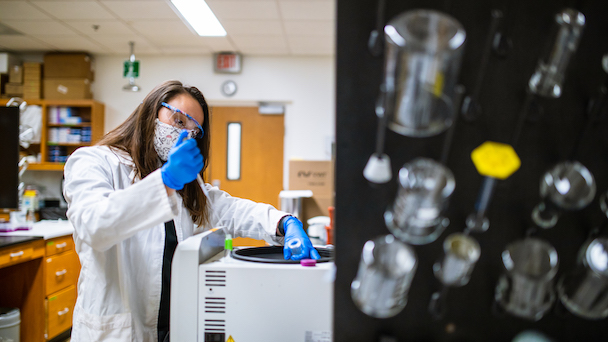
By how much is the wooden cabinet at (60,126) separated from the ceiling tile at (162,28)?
1086 mm

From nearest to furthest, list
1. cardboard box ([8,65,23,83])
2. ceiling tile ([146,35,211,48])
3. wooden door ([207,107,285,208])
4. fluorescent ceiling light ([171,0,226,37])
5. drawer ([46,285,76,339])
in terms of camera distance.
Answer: drawer ([46,285,76,339]) < fluorescent ceiling light ([171,0,226,37]) < ceiling tile ([146,35,211,48]) < cardboard box ([8,65,23,83]) < wooden door ([207,107,285,208])

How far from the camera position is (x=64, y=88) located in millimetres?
4117

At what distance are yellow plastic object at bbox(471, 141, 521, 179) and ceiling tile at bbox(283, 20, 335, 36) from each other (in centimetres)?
320

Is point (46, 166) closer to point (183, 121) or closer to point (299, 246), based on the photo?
point (183, 121)

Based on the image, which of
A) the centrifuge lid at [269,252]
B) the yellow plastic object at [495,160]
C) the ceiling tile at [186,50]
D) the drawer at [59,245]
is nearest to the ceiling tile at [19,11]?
the ceiling tile at [186,50]

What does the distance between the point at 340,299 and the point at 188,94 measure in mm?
1084

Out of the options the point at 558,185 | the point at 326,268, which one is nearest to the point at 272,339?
the point at 326,268

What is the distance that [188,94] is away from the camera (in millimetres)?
1351


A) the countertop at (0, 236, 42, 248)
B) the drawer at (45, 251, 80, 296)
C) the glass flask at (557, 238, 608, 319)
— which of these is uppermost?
the glass flask at (557, 238, 608, 319)

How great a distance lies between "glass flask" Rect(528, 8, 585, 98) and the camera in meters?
0.42

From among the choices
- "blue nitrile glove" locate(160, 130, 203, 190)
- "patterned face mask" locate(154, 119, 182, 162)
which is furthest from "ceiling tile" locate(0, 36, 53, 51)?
"blue nitrile glove" locate(160, 130, 203, 190)

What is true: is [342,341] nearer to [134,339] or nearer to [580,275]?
[580,275]

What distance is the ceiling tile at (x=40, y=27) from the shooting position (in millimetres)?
3464

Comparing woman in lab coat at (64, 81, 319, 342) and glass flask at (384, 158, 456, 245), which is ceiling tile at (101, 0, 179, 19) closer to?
woman in lab coat at (64, 81, 319, 342)
